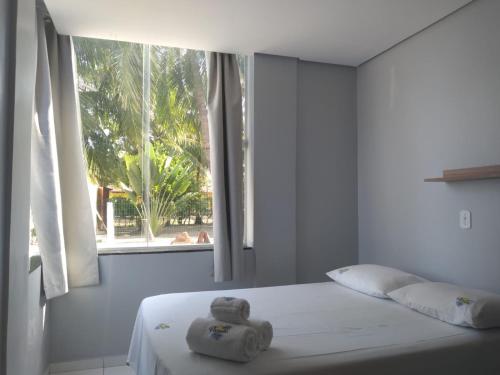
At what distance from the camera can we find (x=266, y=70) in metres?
3.33

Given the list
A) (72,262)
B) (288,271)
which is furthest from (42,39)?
(288,271)

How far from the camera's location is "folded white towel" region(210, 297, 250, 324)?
5.68 feet

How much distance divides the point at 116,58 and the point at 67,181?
1.08 m

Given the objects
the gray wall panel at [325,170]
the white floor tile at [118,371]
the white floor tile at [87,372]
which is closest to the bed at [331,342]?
the white floor tile at [118,371]

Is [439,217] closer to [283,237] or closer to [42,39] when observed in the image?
[283,237]

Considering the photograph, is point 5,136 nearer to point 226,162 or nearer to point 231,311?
point 231,311

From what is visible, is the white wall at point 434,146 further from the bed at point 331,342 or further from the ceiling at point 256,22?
the bed at point 331,342

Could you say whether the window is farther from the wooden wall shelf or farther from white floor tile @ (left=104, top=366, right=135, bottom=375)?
the wooden wall shelf

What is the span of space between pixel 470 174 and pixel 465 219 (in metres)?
0.35

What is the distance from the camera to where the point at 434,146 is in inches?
107

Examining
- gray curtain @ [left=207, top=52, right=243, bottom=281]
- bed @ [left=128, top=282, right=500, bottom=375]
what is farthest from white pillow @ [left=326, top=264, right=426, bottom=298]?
gray curtain @ [left=207, top=52, right=243, bottom=281]

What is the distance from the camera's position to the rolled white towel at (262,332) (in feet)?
5.56

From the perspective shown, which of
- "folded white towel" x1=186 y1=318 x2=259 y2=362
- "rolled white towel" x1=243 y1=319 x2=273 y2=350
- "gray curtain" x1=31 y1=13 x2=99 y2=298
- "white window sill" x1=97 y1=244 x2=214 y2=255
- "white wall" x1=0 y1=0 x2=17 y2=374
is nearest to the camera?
"white wall" x1=0 y1=0 x2=17 y2=374

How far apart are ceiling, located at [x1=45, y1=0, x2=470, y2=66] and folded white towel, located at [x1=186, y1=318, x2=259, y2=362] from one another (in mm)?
1912
